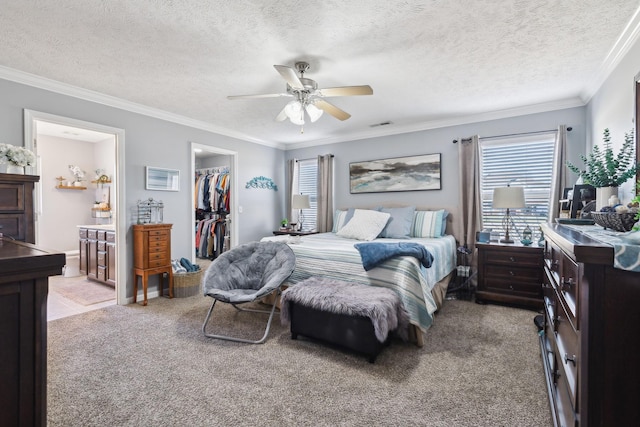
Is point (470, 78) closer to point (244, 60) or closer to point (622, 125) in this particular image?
point (622, 125)

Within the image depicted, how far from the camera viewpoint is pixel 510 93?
3500mm

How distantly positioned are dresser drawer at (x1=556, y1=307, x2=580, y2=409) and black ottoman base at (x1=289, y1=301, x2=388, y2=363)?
110 centimetres

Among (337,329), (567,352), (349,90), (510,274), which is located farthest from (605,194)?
(337,329)

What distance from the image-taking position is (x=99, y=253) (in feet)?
15.0

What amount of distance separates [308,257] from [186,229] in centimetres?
221

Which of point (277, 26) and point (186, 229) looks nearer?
point (277, 26)

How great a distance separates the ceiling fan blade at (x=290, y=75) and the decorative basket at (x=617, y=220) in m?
2.05

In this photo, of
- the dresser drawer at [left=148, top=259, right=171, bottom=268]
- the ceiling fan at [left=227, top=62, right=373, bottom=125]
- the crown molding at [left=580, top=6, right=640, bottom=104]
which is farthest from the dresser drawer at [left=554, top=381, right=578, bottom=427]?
the dresser drawer at [left=148, top=259, right=171, bottom=268]

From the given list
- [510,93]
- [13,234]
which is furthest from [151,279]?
[510,93]

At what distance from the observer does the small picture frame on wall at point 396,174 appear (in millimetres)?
4680

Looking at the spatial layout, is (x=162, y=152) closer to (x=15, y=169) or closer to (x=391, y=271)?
(x=15, y=169)

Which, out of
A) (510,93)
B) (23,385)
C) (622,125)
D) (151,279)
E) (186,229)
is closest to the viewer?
→ (23,385)

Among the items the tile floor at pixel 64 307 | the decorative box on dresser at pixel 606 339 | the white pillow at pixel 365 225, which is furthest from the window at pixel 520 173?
the tile floor at pixel 64 307

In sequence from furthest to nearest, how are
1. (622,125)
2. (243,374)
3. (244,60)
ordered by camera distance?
(244,60), (622,125), (243,374)
